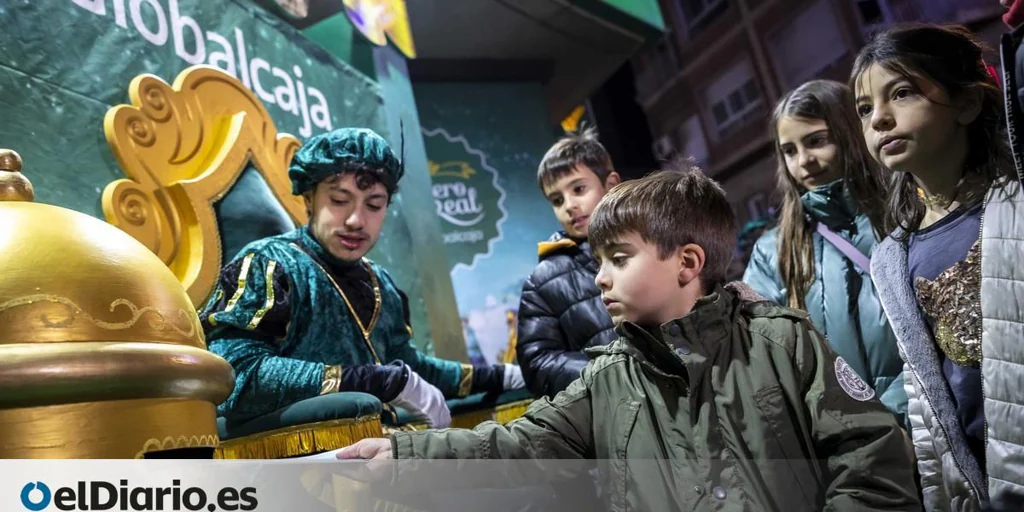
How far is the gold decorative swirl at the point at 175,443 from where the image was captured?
3.18 feet

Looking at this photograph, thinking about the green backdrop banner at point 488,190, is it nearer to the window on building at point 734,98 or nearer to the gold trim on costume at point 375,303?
the window on building at point 734,98

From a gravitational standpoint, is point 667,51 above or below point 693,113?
above

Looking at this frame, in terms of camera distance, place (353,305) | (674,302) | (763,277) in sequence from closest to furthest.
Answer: (674,302) < (353,305) < (763,277)

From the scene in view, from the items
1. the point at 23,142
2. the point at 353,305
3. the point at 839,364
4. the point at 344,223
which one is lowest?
the point at 839,364

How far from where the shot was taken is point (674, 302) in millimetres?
1187

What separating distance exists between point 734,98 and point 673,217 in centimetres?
187

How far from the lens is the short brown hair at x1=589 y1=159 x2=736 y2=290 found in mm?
1198

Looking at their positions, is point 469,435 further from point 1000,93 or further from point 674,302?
point 1000,93

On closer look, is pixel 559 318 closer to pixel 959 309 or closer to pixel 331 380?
pixel 331 380

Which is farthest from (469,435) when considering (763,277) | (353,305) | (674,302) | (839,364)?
(763,277)

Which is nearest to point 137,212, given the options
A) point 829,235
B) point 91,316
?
point 91,316

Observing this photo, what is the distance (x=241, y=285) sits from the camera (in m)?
1.50

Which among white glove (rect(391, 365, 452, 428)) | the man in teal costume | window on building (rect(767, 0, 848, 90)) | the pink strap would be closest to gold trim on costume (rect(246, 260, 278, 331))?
the man in teal costume

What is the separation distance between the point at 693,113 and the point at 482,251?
119cm
